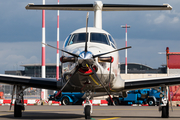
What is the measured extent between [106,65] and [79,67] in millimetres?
1457

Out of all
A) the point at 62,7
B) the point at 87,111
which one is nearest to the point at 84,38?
the point at 87,111

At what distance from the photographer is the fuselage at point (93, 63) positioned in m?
10.3

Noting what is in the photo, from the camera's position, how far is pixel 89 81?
36.0 feet

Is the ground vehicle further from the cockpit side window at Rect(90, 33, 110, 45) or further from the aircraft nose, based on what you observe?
the aircraft nose

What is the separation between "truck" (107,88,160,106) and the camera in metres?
31.5

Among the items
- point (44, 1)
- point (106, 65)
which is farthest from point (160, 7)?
point (44, 1)

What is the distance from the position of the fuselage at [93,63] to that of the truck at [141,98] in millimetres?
19257

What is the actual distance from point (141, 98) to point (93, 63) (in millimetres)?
23645

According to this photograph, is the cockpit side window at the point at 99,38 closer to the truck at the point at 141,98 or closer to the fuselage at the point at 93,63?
the fuselage at the point at 93,63

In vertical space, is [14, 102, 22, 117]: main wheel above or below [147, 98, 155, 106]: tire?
above

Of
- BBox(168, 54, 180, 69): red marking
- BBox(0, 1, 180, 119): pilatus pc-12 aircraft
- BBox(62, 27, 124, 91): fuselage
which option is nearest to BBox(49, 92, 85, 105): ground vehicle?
BBox(168, 54, 180, 69): red marking

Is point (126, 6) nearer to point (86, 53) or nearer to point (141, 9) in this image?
point (141, 9)

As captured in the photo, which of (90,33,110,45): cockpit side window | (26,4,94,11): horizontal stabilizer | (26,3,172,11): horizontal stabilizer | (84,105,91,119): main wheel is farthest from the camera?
(26,4,94,11): horizontal stabilizer

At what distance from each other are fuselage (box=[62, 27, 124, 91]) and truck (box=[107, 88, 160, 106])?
63.2 feet
